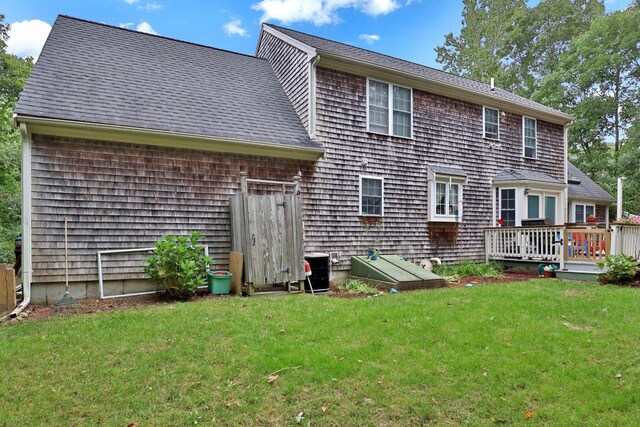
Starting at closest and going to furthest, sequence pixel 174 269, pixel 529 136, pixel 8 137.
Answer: pixel 174 269 < pixel 529 136 < pixel 8 137

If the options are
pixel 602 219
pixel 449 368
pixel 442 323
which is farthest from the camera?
pixel 602 219

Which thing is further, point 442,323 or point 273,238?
point 273,238

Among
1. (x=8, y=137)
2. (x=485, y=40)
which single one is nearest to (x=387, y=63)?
(x=8, y=137)

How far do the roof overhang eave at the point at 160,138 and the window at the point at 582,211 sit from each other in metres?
13.4

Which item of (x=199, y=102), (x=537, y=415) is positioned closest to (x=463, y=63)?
(x=199, y=102)

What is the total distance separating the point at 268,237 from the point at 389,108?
201 inches

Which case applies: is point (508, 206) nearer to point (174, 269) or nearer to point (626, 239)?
point (626, 239)

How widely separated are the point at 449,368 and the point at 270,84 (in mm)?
8998

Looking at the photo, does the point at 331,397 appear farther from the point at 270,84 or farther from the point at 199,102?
the point at 270,84

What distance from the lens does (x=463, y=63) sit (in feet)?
89.2

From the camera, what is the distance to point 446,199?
10.4 metres

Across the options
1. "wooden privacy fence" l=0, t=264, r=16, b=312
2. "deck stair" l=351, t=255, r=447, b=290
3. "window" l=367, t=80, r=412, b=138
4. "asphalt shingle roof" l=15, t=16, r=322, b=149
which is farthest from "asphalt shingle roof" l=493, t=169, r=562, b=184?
"wooden privacy fence" l=0, t=264, r=16, b=312

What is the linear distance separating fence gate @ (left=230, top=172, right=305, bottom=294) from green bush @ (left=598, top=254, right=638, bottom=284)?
6.39m

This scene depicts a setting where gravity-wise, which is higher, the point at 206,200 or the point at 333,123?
the point at 333,123
